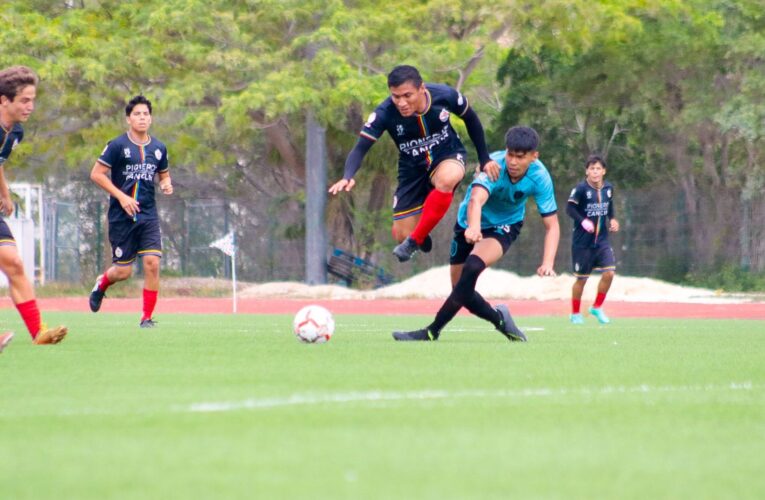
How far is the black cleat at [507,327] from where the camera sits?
1138 cm

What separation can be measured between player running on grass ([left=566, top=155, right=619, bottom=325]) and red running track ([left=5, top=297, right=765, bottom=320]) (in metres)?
3.70

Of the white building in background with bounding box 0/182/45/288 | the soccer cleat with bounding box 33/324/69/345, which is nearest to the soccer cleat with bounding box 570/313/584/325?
the soccer cleat with bounding box 33/324/69/345

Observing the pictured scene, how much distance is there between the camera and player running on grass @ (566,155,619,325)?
1739cm

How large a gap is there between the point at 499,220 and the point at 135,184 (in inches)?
171

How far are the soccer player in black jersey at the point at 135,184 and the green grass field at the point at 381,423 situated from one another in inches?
146

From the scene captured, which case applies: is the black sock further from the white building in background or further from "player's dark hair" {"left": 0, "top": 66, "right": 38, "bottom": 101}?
the white building in background

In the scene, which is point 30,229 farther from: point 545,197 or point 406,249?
point 545,197

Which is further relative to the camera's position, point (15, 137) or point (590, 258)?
point (590, 258)

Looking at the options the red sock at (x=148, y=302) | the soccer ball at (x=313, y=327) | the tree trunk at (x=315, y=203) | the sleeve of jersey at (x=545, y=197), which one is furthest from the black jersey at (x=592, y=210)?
the tree trunk at (x=315, y=203)

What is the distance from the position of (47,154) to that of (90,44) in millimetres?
6582

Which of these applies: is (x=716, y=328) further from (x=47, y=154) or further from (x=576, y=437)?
(x=47, y=154)

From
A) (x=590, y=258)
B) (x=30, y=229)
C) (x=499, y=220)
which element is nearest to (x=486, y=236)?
(x=499, y=220)

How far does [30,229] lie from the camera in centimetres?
3384

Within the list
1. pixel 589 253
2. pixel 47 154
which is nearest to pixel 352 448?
pixel 589 253
